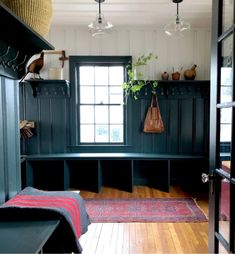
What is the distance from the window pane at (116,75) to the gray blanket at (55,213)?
9.11ft

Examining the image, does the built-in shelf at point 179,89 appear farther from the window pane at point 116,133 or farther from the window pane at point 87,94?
the window pane at point 87,94

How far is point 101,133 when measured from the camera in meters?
4.29

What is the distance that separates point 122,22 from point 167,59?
963 millimetres

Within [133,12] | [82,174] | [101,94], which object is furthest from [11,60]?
[82,174]

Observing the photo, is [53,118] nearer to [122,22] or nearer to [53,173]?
[53,173]

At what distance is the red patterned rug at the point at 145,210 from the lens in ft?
9.86

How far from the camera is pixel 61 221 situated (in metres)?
1.39

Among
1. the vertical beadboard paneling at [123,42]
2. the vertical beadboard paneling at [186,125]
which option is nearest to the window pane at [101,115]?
the vertical beadboard paneling at [123,42]

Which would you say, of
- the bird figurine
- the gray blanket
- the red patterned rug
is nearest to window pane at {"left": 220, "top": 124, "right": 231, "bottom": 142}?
the gray blanket

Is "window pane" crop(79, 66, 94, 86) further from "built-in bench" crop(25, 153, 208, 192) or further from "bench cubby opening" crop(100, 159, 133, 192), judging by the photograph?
"bench cubby opening" crop(100, 159, 133, 192)

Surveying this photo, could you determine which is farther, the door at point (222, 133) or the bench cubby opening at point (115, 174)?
the bench cubby opening at point (115, 174)

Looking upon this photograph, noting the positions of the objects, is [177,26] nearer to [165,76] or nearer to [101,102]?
[165,76]

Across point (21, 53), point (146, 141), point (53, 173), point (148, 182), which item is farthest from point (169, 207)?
point (21, 53)

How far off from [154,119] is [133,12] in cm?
167
